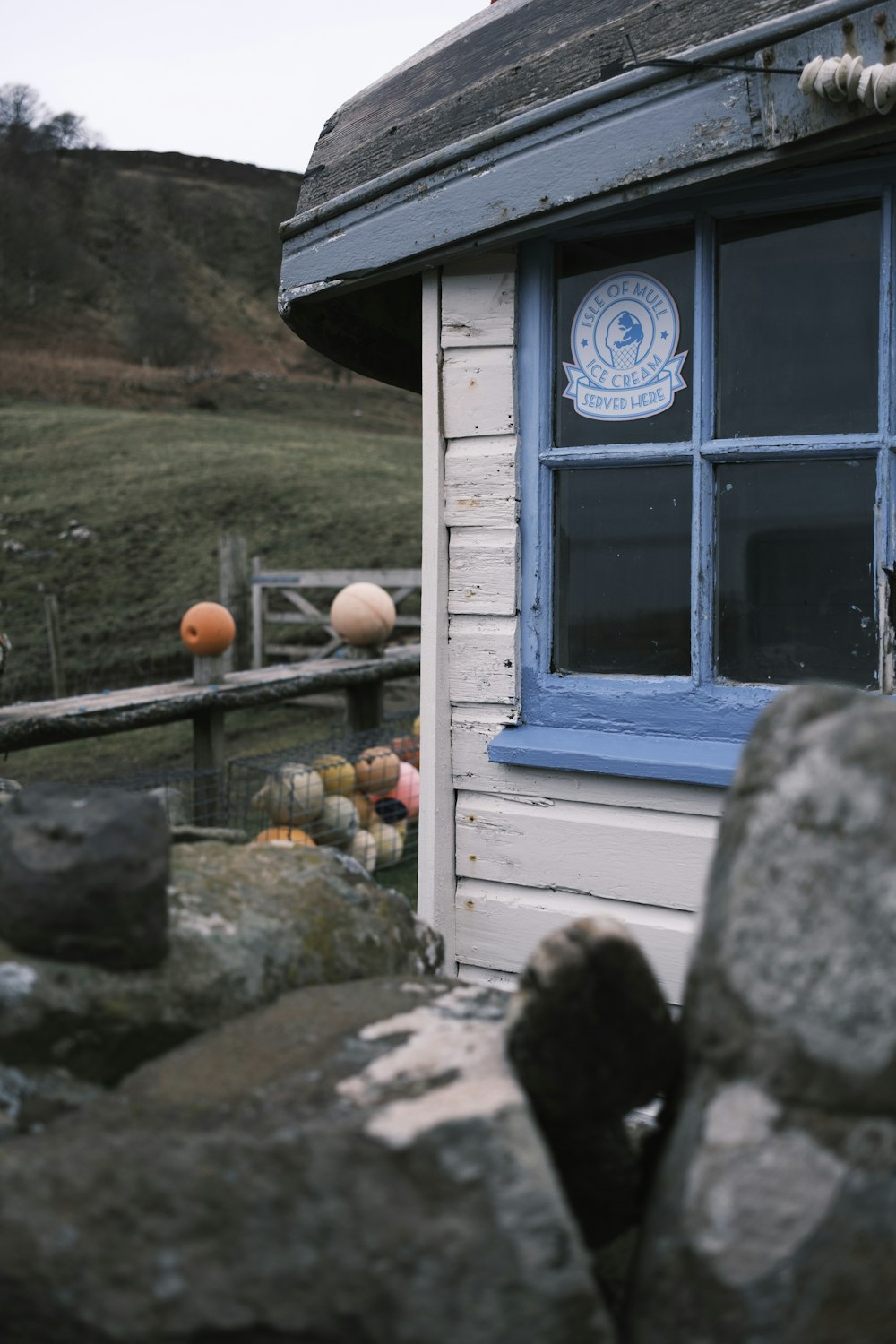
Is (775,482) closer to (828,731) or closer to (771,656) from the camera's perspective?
(771,656)

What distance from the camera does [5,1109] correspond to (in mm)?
1353

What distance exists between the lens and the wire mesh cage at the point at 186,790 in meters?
6.29

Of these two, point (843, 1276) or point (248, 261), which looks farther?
point (248, 261)

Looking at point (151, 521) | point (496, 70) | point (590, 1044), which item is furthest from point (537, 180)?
point (151, 521)

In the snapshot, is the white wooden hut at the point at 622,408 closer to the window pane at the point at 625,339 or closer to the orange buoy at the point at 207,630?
the window pane at the point at 625,339

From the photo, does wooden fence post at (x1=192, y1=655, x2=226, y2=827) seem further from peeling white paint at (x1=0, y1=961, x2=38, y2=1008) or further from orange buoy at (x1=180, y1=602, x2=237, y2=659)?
peeling white paint at (x1=0, y1=961, x2=38, y2=1008)

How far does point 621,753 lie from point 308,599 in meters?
11.8

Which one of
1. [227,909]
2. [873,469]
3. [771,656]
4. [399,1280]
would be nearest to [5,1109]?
[227,909]

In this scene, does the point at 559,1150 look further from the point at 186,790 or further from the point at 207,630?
the point at 186,790

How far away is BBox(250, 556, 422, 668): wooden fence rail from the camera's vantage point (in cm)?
1088

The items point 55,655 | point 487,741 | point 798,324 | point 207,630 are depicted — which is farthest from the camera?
point 55,655

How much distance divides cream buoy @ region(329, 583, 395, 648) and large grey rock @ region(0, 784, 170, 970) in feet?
21.8

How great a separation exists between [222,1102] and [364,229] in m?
2.51

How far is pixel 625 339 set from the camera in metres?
3.00
